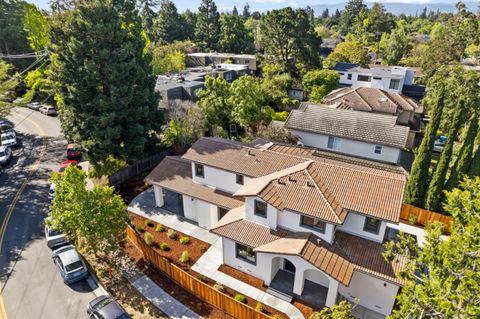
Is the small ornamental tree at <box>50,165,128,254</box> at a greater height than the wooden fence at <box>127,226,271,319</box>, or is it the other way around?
the small ornamental tree at <box>50,165,128,254</box>

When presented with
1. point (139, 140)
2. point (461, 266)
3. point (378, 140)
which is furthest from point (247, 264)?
point (378, 140)

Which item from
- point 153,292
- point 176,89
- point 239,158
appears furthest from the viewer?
point 176,89

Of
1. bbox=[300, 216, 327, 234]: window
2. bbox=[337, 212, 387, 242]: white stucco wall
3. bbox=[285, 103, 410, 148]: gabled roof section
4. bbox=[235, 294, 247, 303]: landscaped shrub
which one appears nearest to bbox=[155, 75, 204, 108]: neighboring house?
bbox=[285, 103, 410, 148]: gabled roof section

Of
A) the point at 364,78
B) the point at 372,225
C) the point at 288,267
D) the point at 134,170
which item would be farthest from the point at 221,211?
the point at 364,78

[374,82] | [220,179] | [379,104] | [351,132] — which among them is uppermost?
[374,82]

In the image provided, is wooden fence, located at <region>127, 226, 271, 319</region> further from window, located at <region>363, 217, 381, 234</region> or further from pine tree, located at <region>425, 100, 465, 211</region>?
pine tree, located at <region>425, 100, 465, 211</region>

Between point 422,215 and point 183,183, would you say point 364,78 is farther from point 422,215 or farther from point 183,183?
point 183,183

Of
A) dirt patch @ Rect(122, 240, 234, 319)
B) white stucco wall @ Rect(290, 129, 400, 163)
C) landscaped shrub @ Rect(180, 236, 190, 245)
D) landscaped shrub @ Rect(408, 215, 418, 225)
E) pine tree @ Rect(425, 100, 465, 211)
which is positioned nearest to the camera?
dirt patch @ Rect(122, 240, 234, 319)
